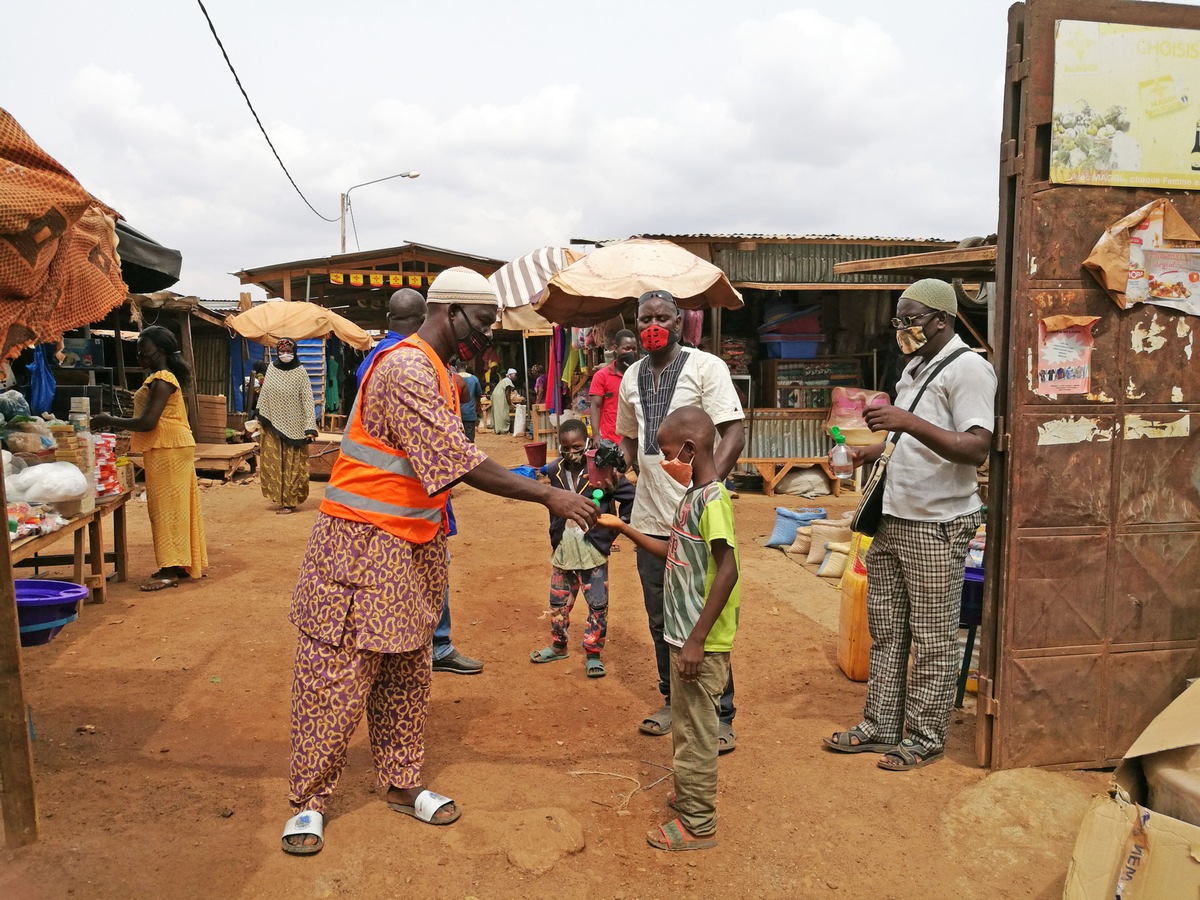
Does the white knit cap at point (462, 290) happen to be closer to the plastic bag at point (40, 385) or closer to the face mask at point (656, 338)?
the face mask at point (656, 338)

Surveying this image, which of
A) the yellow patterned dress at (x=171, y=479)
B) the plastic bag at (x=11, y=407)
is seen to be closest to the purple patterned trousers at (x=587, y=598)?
the yellow patterned dress at (x=171, y=479)

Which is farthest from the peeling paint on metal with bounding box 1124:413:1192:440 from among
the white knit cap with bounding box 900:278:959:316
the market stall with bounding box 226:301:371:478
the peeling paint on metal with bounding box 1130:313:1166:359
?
the market stall with bounding box 226:301:371:478

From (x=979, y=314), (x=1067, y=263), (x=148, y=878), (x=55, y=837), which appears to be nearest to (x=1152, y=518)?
(x=1067, y=263)

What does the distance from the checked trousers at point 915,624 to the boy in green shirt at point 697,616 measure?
3.21 ft

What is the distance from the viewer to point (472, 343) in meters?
3.25

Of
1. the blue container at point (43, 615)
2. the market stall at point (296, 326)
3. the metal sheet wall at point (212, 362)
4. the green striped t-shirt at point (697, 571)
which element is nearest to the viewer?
the green striped t-shirt at point (697, 571)

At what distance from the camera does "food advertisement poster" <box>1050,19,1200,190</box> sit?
11.2 feet

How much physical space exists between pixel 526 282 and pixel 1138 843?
906 cm

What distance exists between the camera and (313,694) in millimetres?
3027

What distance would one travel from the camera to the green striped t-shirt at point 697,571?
3066mm

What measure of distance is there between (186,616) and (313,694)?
3.77 m

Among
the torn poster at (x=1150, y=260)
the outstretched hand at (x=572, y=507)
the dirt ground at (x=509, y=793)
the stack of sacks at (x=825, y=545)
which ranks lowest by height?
the dirt ground at (x=509, y=793)

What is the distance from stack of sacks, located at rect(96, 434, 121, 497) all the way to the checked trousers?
5.59 meters

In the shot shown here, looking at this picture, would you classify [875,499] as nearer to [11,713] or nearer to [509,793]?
[509,793]
